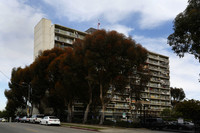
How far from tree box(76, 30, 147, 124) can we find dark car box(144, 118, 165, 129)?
670 cm

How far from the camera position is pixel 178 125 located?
32094mm

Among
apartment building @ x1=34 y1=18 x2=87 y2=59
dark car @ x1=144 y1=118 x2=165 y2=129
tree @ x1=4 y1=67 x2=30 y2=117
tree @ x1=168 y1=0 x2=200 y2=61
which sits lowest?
dark car @ x1=144 y1=118 x2=165 y2=129

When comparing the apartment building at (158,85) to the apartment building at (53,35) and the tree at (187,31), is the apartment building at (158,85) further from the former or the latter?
the tree at (187,31)

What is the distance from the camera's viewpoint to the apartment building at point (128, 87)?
2685 inches

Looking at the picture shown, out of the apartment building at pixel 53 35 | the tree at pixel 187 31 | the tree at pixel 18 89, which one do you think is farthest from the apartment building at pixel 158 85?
the tree at pixel 187 31

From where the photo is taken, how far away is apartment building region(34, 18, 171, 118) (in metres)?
68.2

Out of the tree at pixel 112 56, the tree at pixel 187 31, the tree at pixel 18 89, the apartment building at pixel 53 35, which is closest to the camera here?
the tree at pixel 187 31

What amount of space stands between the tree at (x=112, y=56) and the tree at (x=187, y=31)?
257 inches

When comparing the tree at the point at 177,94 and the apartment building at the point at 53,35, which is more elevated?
the apartment building at the point at 53,35

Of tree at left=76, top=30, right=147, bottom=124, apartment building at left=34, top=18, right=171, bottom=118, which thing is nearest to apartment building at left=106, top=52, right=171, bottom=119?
apartment building at left=34, top=18, right=171, bottom=118

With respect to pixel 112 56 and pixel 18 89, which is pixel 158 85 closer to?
pixel 18 89

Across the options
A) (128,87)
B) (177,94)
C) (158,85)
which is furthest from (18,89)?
(177,94)

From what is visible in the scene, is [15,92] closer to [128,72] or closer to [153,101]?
[128,72]

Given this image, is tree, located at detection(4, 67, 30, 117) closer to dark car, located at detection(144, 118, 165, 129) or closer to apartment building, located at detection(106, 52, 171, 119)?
dark car, located at detection(144, 118, 165, 129)
